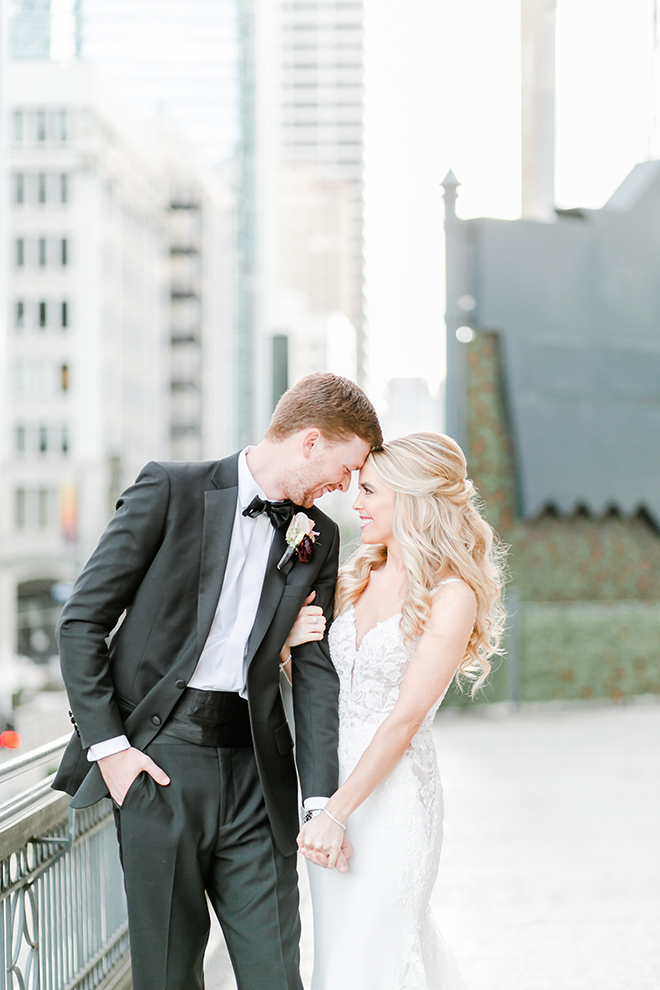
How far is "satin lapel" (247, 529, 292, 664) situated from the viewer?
2570 millimetres

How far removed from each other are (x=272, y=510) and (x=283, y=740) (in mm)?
602

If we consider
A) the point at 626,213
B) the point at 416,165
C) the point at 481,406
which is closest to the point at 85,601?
the point at 481,406

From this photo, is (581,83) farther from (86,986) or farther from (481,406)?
(86,986)

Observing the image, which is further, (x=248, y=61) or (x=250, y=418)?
(x=248, y=61)

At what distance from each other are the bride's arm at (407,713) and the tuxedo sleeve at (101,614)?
58 cm

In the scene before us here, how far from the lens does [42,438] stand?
57.2 m

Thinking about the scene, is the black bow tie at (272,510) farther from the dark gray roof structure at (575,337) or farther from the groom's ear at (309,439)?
the dark gray roof structure at (575,337)

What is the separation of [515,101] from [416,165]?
42.9m

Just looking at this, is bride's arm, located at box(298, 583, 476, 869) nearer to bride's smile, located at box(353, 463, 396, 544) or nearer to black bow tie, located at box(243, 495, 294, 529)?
bride's smile, located at box(353, 463, 396, 544)

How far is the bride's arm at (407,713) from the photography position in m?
2.62

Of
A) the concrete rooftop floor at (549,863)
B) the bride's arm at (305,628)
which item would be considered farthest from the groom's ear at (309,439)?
Answer: the concrete rooftop floor at (549,863)

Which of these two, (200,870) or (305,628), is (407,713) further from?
(200,870)

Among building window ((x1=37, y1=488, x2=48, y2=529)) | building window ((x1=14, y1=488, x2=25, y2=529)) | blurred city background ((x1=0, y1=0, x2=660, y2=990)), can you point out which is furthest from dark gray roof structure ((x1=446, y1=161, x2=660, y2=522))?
building window ((x1=14, y1=488, x2=25, y2=529))

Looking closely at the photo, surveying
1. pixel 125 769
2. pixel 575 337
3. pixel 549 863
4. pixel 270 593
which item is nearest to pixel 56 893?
pixel 125 769
